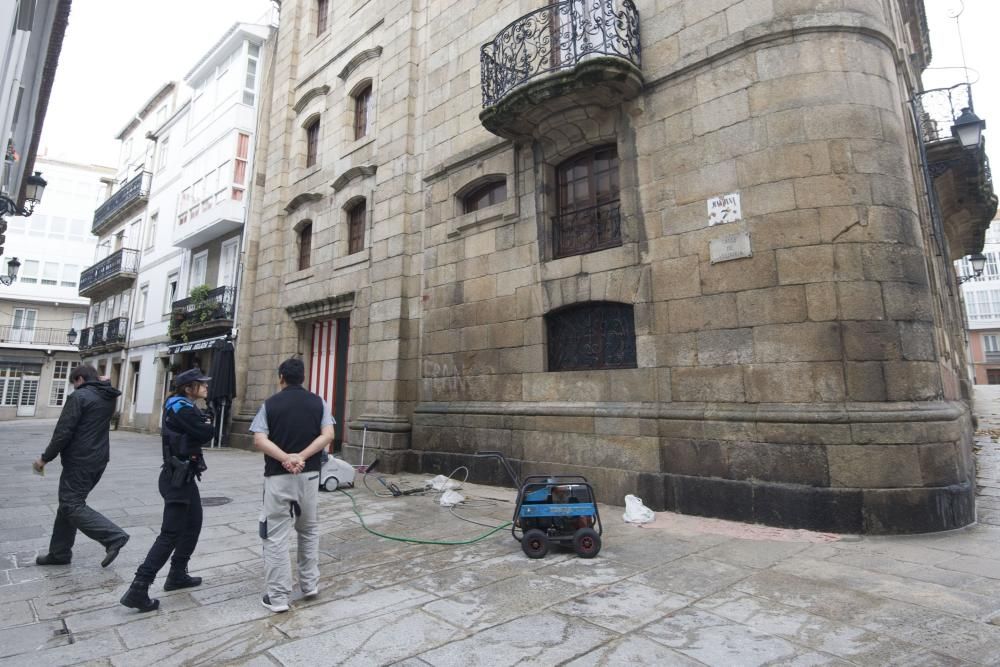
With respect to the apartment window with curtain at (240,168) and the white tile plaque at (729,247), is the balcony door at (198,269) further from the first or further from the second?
the white tile plaque at (729,247)

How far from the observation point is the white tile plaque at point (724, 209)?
6.63 metres

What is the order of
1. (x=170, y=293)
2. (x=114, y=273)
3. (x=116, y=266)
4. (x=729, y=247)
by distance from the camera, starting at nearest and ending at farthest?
(x=729, y=247)
(x=170, y=293)
(x=114, y=273)
(x=116, y=266)

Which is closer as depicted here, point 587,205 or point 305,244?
point 587,205

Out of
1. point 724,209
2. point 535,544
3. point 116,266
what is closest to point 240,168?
point 116,266

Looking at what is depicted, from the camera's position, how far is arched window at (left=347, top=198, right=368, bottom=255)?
Answer: 1287cm

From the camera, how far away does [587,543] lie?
192 inches

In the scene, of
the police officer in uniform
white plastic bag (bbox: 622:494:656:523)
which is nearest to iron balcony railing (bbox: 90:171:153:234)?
the police officer in uniform

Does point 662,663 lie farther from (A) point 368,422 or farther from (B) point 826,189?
(A) point 368,422

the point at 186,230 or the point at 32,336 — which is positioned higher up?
the point at 186,230

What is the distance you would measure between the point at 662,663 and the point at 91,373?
17.4 ft

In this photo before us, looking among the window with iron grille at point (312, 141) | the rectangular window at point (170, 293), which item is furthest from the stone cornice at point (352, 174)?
the rectangular window at point (170, 293)

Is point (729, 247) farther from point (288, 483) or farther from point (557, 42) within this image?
point (288, 483)

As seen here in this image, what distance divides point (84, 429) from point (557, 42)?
8.19 meters

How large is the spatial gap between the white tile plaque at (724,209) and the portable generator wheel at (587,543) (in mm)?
4205
